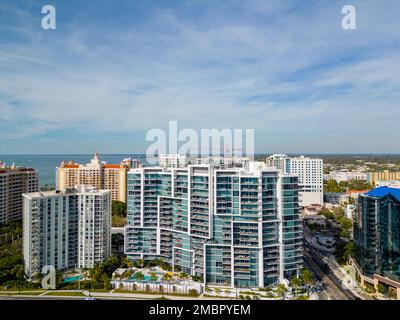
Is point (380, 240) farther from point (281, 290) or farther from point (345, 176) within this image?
point (345, 176)

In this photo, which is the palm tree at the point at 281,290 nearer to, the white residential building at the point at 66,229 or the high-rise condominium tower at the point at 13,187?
the white residential building at the point at 66,229

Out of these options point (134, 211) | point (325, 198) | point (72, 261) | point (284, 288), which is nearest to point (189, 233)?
point (134, 211)

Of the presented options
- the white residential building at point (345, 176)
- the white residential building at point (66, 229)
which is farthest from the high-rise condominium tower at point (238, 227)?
the white residential building at point (345, 176)

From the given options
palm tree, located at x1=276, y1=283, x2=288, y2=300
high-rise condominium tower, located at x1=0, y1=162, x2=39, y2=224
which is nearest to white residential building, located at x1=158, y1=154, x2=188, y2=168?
palm tree, located at x1=276, y1=283, x2=288, y2=300

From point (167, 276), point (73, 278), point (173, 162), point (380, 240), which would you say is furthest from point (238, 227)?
point (73, 278)

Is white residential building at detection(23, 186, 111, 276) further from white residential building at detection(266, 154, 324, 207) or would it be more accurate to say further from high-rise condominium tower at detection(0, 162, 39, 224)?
white residential building at detection(266, 154, 324, 207)
